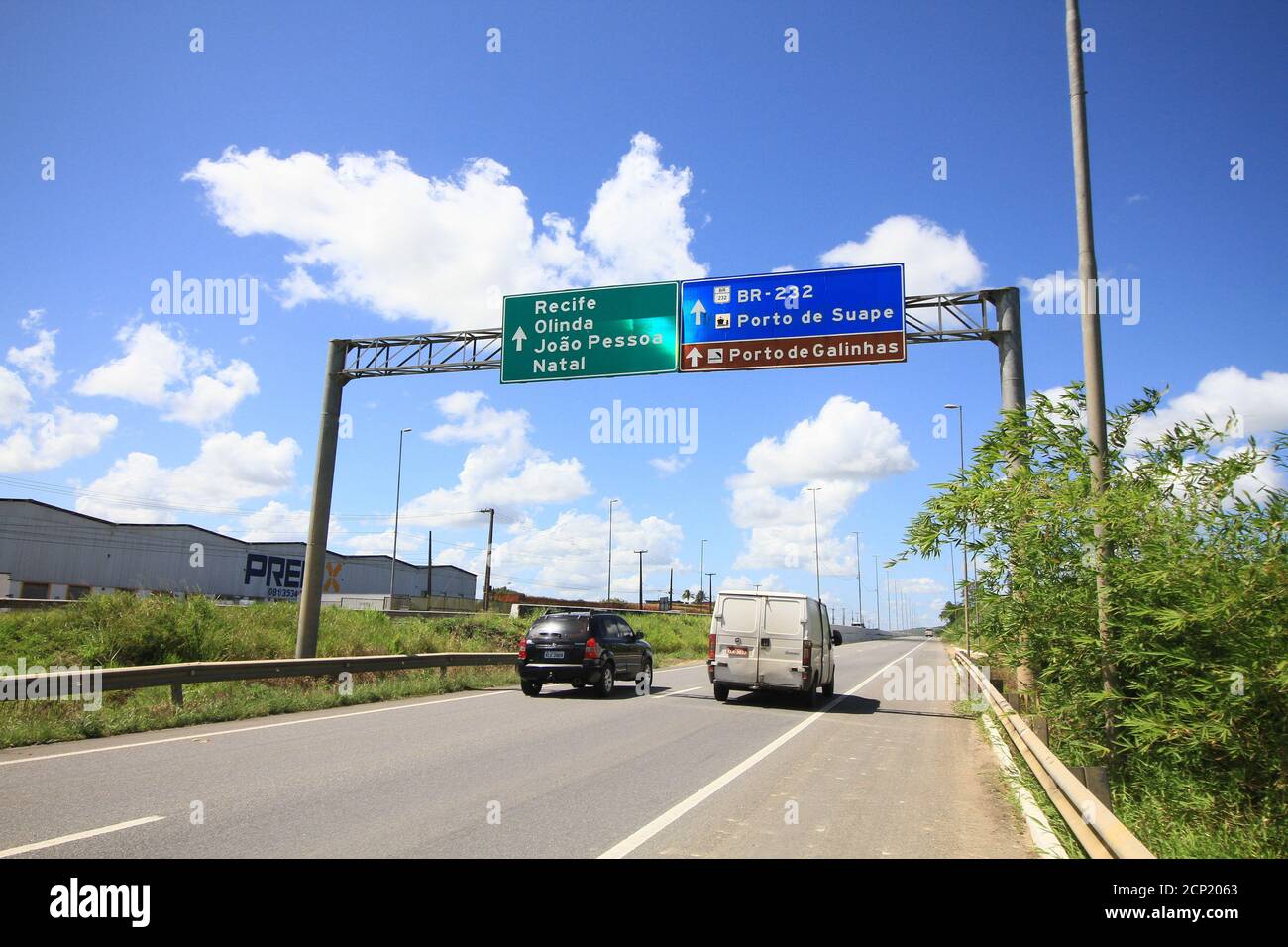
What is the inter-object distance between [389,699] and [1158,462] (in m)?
13.0

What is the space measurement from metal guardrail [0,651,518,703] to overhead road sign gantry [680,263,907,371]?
8.68 metres

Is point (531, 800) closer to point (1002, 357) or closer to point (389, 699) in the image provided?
point (389, 699)

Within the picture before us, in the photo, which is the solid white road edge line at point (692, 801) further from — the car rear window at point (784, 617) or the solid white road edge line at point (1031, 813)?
the solid white road edge line at point (1031, 813)

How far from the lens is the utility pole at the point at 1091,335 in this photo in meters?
7.65

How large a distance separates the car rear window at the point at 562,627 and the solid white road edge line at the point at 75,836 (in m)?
10.8

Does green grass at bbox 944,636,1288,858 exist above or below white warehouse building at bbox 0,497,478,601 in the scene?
below

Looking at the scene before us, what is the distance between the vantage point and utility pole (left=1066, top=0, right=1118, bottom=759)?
301 inches

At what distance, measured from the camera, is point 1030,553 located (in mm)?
8617

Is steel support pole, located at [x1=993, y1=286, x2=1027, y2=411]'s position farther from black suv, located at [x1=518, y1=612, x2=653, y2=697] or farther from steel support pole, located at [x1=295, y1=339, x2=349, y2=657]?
steel support pole, located at [x1=295, y1=339, x2=349, y2=657]

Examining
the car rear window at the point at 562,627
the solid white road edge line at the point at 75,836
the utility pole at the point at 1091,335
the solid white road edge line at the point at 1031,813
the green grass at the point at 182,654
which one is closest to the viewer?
the solid white road edge line at the point at 75,836

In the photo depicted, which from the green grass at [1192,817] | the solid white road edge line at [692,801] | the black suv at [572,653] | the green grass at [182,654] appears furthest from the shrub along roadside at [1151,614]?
the green grass at [182,654]

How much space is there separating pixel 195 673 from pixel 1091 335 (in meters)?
13.0

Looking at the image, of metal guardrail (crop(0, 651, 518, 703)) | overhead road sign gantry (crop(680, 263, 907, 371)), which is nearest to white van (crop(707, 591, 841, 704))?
overhead road sign gantry (crop(680, 263, 907, 371))

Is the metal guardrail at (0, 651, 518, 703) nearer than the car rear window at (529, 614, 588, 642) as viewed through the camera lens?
Yes
